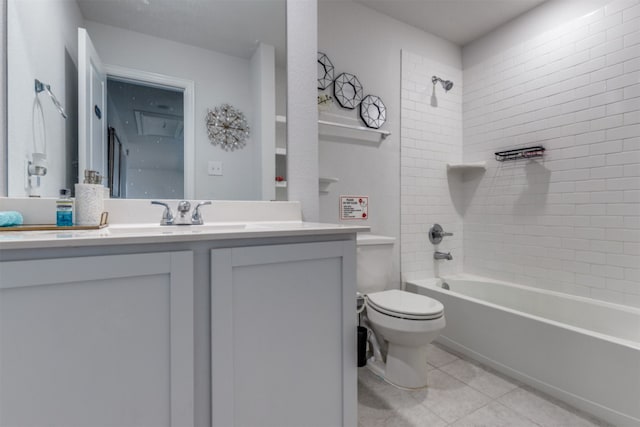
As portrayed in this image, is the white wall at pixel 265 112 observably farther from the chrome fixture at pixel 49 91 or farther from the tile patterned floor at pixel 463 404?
the tile patterned floor at pixel 463 404

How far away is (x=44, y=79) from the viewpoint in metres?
1.20

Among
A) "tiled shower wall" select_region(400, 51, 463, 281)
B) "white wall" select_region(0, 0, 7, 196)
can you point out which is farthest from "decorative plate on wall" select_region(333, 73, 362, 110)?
"white wall" select_region(0, 0, 7, 196)

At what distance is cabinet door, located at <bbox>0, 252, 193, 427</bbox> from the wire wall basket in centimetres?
252

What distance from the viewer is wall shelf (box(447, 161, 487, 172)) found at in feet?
8.70

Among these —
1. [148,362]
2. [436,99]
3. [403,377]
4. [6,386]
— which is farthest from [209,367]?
[436,99]

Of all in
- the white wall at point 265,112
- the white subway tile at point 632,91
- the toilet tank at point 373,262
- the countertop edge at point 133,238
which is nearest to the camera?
the countertop edge at point 133,238

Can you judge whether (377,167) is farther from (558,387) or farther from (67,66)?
(67,66)

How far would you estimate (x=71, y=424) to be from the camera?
0.73 metres

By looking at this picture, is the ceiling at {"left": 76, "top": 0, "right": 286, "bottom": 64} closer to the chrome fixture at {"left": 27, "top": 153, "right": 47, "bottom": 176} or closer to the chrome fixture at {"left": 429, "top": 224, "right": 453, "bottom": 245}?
the chrome fixture at {"left": 27, "top": 153, "right": 47, "bottom": 176}

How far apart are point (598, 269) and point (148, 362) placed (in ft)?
8.52

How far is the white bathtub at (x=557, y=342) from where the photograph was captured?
4.81 ft

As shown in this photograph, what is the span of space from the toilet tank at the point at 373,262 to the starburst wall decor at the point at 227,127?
1016mm

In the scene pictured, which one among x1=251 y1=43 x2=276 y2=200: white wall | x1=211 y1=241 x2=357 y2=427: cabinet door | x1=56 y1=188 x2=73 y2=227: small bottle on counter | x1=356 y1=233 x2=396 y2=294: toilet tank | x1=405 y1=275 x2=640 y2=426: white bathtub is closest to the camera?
x1=211 y1=241 x2=357 y2=427: cabinet door

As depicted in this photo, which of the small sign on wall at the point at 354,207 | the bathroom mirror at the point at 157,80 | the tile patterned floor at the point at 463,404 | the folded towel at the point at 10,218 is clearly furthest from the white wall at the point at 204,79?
the tile patterned floor at the point at 463,404
